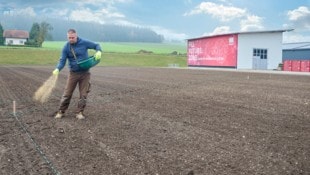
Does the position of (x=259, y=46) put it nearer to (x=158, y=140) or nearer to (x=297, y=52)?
(x=297, y=52)

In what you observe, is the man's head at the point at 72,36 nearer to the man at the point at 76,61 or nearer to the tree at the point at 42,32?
the man at the point at 76,61

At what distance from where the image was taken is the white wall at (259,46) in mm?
48406

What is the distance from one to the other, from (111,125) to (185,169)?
11.0ft

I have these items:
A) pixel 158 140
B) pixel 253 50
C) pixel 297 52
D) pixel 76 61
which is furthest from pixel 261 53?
pixel 158 140

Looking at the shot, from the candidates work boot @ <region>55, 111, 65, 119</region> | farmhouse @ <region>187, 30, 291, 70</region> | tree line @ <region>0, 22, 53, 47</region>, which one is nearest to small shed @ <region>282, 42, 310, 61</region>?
farmhouse @ <region>187, 30, 291, 70</region>

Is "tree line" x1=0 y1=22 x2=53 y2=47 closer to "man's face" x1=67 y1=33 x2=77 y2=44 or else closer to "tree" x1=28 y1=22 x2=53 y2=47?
"tree" x1=28 y1=22 x2=53 y2=47

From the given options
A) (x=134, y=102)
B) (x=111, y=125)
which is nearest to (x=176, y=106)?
(x=134, y=102)

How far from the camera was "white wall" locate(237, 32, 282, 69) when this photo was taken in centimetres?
4841

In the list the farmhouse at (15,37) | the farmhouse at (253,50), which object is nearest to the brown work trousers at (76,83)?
the farmhouse at (253,50)

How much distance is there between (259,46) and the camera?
48.9 meters

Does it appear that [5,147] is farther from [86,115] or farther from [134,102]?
[134,102]

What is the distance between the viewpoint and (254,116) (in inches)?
381

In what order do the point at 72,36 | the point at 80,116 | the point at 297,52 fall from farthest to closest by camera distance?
1. the point at 297,52
2. the point at 80,116
3. the point at 72,36

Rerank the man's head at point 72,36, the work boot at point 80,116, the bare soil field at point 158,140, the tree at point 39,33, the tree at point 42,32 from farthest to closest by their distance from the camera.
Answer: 1. the tree at point 39,33
2. the tree at point 42,32
3. the work boot at point 80,116
4. the man's head at point 72,36
5. the bare soil field at point 158,140
